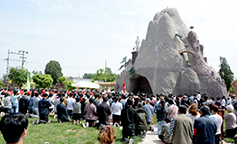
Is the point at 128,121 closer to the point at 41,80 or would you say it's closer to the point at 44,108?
the point at 44,108

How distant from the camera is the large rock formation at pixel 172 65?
75.2 ft

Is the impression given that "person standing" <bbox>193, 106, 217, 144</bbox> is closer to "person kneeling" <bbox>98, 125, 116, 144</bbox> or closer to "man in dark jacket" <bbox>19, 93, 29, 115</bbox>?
"person kneeling" <bbox>98, 125, 116, 144</bbox>

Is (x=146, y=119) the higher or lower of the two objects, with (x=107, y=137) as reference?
lower

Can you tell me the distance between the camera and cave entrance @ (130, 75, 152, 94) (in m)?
29.4

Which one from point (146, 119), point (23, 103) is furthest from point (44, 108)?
point (146, 119)

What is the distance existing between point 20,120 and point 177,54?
82.0ft

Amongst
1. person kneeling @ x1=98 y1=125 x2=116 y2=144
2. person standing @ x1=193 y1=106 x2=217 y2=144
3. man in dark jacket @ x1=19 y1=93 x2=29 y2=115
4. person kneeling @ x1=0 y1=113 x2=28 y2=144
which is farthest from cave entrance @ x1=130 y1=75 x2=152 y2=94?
person kneeling @ x1=0 y1=113 x2=28 y2=144

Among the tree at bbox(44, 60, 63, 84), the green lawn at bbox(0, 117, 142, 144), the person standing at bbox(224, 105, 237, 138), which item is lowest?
the green lawn at bbox(0, 117, 142, 144)

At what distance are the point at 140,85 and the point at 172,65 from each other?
781 cm

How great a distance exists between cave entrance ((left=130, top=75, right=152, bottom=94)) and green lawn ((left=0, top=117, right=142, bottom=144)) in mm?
20609

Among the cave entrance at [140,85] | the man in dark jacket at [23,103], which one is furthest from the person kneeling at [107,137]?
the cave entrance at [140,85]

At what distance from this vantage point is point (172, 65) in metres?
25.0

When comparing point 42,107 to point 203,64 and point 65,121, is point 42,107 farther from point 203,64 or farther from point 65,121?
point 203,64

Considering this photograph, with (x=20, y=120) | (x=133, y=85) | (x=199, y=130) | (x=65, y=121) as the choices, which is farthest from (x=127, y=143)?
(x=133, y=85)
